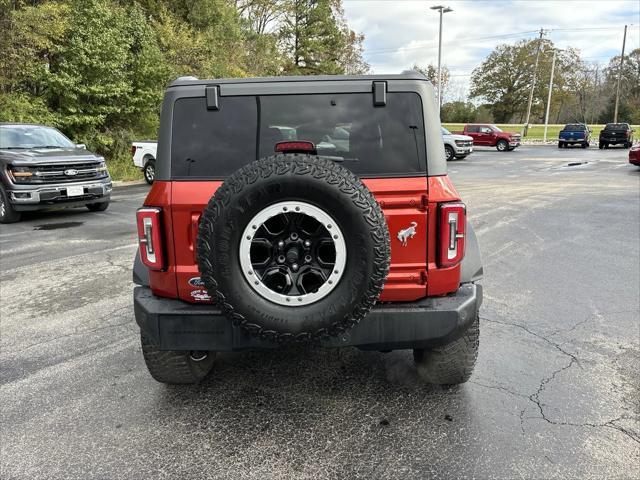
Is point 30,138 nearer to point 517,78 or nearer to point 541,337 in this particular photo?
point 541,337

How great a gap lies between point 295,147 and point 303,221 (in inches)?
17.5

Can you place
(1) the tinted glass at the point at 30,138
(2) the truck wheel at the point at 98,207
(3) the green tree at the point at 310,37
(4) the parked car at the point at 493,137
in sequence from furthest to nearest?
1. (3) the green tree at the point at 310,37
2. (4) the parked car at the point at 493,137
3. (2) the truck wheel at the point at 98,207
4. (1) the tinted glass at the point at 30,138

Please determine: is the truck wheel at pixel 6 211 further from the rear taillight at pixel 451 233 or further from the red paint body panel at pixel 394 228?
the rear taillight at pixel 451 233

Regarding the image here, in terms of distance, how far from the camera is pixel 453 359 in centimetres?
299

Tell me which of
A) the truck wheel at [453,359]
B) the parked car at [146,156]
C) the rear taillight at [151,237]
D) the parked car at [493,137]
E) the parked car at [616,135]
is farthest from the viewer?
the parked car at [616,135]

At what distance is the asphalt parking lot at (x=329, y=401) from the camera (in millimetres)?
2492

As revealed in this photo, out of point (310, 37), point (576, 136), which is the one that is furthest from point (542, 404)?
point (310, 37)

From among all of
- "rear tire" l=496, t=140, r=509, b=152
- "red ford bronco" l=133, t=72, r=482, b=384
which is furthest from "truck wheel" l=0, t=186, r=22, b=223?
"rear tire" l=496, t=140, r=509, b=152

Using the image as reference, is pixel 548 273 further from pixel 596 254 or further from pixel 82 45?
pixel 82 45

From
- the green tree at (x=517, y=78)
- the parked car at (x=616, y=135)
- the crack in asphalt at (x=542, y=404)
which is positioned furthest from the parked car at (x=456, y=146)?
the green tree at (x=517, y=78)

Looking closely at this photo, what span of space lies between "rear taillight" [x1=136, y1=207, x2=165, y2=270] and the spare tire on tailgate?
415mm

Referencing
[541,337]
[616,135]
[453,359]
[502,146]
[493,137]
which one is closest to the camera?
[453,359]

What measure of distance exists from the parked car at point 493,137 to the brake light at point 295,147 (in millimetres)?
32398

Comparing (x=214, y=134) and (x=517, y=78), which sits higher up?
(x=517, y=78)
